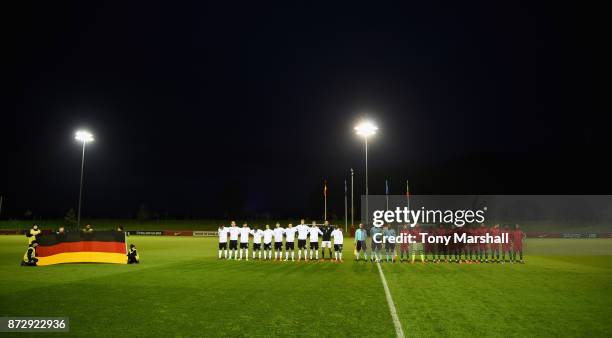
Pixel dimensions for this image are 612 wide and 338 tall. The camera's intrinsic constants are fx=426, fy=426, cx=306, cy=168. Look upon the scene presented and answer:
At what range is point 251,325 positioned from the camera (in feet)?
27.6

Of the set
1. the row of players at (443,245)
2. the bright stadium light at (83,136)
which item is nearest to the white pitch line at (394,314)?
the row of players at (443,245)

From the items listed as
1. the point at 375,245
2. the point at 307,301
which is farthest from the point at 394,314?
the point at 375,245

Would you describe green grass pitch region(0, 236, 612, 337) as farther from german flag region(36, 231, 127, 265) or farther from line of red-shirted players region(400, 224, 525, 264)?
line of red-shirted players region(400, 224, 525, 264)

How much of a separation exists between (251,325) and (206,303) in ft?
8.33

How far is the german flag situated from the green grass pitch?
155 cm

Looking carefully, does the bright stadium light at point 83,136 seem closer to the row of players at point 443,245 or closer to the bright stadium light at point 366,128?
the bright stadium light at point 366,128

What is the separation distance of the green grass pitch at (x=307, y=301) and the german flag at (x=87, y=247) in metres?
1.55

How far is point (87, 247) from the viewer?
1984 centimetres

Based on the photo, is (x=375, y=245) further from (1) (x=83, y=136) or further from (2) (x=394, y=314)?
(1) (x=83, y=136)

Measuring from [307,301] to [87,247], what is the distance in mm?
13571

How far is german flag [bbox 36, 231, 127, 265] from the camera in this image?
19.3 m

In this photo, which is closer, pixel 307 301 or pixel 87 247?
pixel 307 301

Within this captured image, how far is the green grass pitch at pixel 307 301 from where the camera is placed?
8.27 metres

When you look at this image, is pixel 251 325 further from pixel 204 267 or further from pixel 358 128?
pixel 358 128
